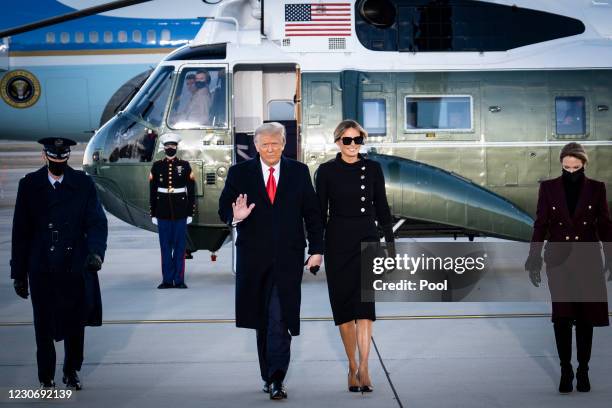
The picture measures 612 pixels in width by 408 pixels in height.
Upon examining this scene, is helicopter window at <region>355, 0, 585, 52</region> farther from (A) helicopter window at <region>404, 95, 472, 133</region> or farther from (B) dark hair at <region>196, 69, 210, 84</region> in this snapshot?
(B) dark hair at <region>196, 69, 210, 84</region>

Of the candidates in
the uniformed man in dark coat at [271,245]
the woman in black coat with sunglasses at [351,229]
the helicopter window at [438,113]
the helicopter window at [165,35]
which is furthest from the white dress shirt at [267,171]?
the helicopter window at [165,35]

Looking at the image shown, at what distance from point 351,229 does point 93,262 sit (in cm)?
173

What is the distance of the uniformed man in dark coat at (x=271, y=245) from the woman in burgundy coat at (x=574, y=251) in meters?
1.53

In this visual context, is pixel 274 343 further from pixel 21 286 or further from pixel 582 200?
pixel 582 200

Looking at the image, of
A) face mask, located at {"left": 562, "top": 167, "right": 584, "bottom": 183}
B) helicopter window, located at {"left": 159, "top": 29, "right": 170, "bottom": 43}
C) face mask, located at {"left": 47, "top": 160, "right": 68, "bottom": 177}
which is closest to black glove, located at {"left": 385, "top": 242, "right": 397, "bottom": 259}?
face mask, located at {"left": 562, "top": 167, "right": 584, "bottom": 183}

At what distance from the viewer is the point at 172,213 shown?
12.8 m

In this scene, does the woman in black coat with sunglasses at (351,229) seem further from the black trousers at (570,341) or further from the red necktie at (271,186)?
the black trousers at (570,341)

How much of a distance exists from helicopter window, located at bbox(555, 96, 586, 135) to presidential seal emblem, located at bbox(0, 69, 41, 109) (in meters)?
16.1

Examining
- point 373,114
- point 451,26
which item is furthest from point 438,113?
point 451,26

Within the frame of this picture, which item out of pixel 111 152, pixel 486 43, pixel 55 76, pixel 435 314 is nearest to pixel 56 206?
pixel 435 314

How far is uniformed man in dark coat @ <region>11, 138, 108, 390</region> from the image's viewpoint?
23.8 ft

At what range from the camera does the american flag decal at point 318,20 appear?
524 inches

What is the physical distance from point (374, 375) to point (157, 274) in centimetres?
687

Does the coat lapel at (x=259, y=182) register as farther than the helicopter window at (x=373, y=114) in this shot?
No
